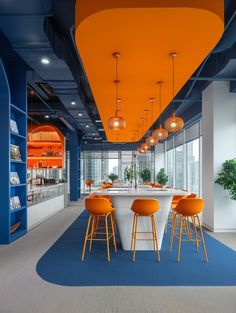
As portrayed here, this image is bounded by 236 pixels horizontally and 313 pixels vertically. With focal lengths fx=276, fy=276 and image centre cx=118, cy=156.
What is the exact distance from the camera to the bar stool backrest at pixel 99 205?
13.8ft

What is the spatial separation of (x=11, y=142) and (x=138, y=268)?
366 centimetres

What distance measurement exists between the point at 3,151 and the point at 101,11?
333 centimetres

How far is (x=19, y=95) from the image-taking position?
5.81 m

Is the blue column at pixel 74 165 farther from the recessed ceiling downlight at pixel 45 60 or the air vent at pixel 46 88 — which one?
the recessed ceiling downlight at pixel 45 60

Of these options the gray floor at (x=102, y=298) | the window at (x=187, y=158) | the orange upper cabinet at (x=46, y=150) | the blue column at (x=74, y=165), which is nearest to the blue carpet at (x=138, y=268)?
the gray floor at (x=102, y=298)

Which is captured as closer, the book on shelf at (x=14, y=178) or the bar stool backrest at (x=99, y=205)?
the bar stool backrest at (x=99, y=205)

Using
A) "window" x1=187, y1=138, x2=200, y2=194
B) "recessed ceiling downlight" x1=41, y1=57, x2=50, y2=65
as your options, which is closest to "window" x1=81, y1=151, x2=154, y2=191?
"window" x1=187, y1=138, x2=200, y2=194

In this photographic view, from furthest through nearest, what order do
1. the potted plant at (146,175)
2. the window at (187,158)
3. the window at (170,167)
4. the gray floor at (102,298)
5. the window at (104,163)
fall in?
the window at (104,163)
the potted plant at (146,175)
the window at (170,167)
the window at (187,158)
the gray floor at (102,298)

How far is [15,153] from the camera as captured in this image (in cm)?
561

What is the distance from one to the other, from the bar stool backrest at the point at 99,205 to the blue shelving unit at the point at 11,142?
73.8 inches

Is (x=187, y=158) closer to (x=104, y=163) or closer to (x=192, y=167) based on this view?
(x=192, y=167)

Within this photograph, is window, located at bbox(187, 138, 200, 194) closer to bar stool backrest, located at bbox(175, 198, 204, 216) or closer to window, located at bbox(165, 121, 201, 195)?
window, located at bbox(165, 121, 201, 195)

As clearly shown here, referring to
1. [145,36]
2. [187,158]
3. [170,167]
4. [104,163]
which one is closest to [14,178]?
[145,36]

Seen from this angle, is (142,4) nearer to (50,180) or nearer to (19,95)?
(19,95)
